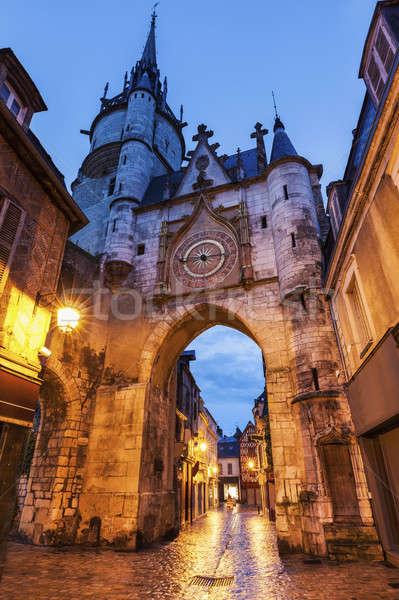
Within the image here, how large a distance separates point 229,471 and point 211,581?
41060 mm

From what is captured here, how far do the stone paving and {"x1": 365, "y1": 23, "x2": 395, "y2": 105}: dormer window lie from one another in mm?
7799

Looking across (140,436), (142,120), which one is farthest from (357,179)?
(142,120)

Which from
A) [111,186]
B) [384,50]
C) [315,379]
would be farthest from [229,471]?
[384,50]

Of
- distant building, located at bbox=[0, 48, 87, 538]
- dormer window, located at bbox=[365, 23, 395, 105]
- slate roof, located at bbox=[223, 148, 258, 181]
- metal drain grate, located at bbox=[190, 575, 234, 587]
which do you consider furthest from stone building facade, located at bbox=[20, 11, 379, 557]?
dormer window, located at bbox=[365, 23, 395, 105]

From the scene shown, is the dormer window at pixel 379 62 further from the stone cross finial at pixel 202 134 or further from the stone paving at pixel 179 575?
the stone cross finial at pixel 202 134

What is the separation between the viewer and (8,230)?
598 centimetres

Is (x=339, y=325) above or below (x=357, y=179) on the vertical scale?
below

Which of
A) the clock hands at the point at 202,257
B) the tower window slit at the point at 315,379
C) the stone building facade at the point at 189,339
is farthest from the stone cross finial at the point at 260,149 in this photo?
the tower window slit at the point at 315,379

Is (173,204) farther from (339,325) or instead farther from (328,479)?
(328,479)

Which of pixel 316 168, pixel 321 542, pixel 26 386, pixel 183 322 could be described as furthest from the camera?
pixel 316 168

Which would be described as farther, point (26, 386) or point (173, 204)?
point (173, 204)

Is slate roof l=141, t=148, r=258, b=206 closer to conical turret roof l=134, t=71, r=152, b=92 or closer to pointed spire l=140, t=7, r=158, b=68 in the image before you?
conical turret roof l=134, t=71, r=152, b=92

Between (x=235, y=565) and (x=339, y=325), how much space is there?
575 cm

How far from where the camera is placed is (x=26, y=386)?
5695 millimetres
